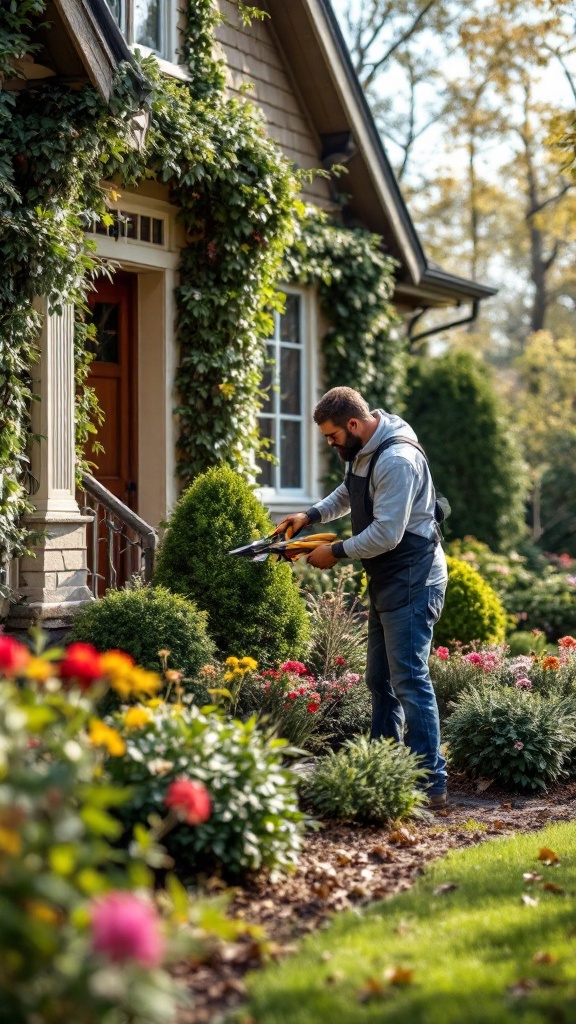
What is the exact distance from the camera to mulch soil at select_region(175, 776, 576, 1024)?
3.38m

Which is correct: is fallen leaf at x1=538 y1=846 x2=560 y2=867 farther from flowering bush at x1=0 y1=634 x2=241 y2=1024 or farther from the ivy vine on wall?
the ivy vine on wall

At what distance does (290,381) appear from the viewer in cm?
1123

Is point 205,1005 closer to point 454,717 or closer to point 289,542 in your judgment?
point 289,542

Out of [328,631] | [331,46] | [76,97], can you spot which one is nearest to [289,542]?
[328,631]

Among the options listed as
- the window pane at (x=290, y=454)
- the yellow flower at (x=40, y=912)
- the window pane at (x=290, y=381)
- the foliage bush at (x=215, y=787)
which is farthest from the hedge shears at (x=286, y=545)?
the window pane at (x=290, y=381)

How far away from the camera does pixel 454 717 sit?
6840 mm

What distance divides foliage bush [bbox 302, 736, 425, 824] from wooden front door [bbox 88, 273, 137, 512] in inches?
175

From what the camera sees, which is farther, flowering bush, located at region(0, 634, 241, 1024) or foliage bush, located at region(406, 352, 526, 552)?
foliage bush, located at region(406, 352, 526, 552)

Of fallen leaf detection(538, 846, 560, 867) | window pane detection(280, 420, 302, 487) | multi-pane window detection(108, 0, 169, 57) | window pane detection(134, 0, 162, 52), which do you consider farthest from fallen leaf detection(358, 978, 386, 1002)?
window pane detection(280, 420, 302, 487)

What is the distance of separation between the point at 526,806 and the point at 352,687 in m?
1.37

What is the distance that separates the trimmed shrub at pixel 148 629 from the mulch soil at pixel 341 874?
4.67 feet

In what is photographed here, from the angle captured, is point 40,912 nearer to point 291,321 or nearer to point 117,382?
point 117,382

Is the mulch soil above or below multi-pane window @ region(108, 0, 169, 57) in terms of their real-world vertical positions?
below

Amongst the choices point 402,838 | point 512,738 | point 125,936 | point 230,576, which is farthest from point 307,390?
point 125,936
